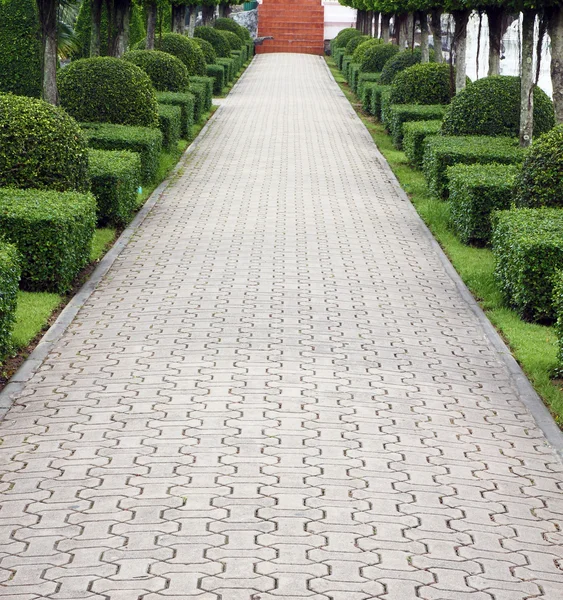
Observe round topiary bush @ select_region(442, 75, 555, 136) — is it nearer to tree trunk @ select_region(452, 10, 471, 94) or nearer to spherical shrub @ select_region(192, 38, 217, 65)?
tree trunk @ select_region(452, 10, 471, 94)

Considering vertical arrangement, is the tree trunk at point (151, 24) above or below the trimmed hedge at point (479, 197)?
above

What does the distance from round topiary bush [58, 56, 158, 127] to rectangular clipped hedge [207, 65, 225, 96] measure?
546 inches

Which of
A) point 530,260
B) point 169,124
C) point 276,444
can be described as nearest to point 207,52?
point 169,124

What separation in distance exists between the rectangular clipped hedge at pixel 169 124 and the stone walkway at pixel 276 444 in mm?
6354

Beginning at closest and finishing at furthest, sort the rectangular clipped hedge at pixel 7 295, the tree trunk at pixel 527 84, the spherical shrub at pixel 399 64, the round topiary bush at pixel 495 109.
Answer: the rectangular clipped hedge at pixel 7 295, the tree trunk at pixel 527 84, the round topiary bush at pixel 495 109, the spherical shrub at pixel 399 64

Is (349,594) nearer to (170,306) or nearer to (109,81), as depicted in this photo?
(170,306)

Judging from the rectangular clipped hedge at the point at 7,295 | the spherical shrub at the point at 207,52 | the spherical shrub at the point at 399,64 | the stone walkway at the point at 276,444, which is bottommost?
the stone walkway at the point at 276,444

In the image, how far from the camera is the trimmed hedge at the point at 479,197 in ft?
41.8

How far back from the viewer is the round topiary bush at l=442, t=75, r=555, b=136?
16.9 meters

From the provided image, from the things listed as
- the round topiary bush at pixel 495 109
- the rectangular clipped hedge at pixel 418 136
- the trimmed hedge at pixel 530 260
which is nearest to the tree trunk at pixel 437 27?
the rectangular clipped hedge at pixel 418 136

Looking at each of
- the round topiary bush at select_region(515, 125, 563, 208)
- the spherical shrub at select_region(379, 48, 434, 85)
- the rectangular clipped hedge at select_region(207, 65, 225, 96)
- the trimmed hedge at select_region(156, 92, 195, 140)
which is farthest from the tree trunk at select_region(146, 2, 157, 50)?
the round topiary bush at select_region(515, 125, 563, 208)

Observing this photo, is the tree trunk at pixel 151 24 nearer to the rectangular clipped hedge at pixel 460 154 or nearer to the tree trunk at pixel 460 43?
the tree trunk at pixel 460 43

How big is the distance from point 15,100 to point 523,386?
262 inches

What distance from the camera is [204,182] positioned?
1723cm
